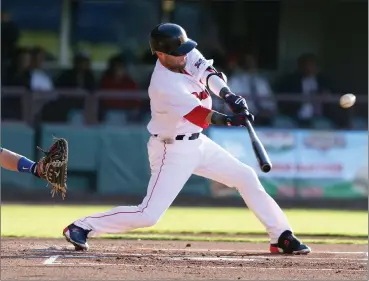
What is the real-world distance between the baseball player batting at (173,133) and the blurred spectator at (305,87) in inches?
294

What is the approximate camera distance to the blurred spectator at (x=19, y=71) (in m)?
15.6

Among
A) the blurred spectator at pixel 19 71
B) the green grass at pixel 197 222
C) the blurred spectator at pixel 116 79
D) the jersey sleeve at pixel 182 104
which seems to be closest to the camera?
the jersey sleeve at pixel 182 104

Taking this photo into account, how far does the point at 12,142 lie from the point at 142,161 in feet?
6.86

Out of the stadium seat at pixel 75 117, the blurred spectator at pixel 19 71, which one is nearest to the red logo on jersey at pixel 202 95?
the stadium seat at pixel 75 117

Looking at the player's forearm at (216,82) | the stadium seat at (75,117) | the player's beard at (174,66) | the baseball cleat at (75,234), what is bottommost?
the baseball cleat at (75,234)

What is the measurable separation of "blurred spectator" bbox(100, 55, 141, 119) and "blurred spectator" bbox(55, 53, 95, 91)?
221 millimetres

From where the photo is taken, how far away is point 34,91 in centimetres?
1495

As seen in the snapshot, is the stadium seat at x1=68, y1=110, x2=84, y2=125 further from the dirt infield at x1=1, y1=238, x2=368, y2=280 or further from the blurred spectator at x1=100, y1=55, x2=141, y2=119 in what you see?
the dirt infield at x1=1, y1=238, x2=368, y2=280

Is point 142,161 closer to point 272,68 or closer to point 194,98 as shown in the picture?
point 272,68

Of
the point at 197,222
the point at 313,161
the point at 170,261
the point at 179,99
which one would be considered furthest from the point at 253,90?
the point at 170,261

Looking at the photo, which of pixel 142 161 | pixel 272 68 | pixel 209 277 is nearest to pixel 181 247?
pixel 209 277

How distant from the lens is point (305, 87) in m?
15.9

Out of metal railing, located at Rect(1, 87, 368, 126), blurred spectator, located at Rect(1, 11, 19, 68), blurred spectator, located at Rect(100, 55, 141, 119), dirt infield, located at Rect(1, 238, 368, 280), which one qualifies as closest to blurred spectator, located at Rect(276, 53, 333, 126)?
metal railing, located at Rect(1, 87, 368, 126)

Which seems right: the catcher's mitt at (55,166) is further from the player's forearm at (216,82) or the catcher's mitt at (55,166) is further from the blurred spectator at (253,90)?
the blurred spectator at (253,90)
